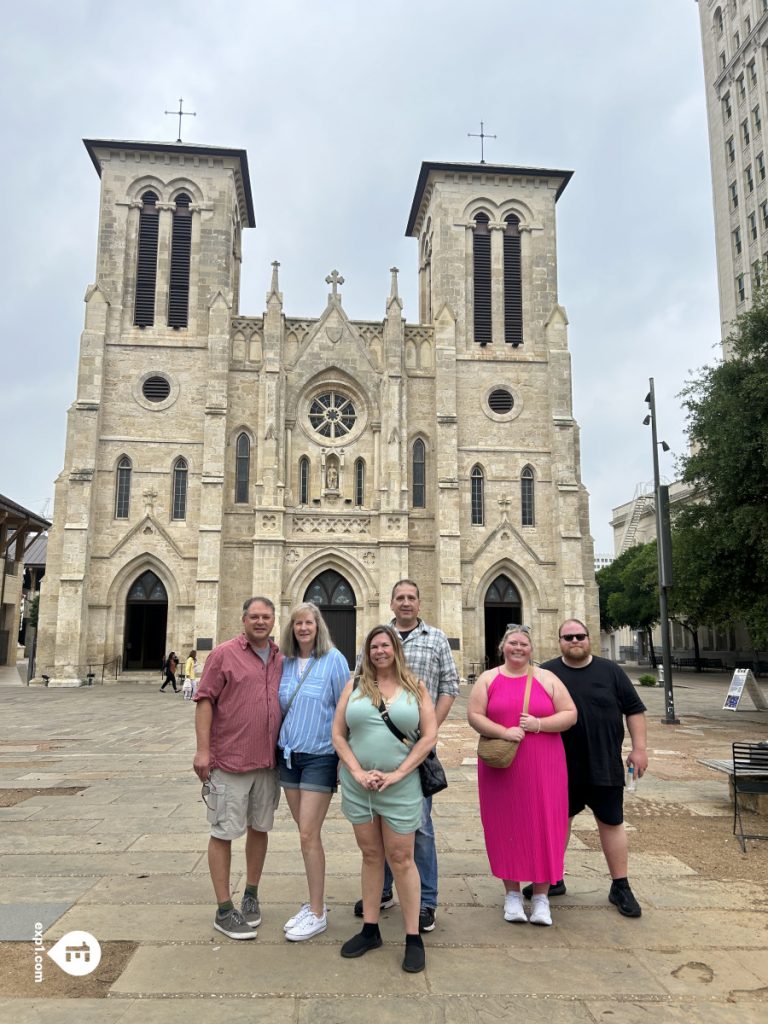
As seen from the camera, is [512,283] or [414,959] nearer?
[414,959]

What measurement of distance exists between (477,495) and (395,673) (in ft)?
95.1

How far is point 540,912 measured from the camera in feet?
16.7

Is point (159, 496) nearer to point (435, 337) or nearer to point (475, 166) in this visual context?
point (435, 337)

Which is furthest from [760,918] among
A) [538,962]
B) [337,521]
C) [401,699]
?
[337,521]

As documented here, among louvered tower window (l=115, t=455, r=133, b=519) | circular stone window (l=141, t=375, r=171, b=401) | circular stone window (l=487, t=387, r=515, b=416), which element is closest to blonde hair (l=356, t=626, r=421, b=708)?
louvered tower window (l=115, t=455, r=133, b=519)

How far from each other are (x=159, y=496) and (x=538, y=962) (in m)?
29.4

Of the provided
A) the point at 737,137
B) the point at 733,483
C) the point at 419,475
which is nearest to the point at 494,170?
the point at 419,475

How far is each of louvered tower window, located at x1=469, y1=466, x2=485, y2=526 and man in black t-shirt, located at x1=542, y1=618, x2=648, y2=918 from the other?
90.1 ft

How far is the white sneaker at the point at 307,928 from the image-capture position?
480 cm

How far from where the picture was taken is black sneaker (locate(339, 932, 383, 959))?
15.0ft

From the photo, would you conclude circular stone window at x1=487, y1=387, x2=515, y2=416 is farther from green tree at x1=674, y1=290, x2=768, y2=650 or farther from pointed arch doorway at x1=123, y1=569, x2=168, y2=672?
pointed arch doorway at x1=123, y1=569, x2=168, y2=672

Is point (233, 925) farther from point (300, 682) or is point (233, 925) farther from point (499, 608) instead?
point (499, 608)

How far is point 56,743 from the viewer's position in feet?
46.1

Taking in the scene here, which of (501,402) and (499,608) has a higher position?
(501,402)
